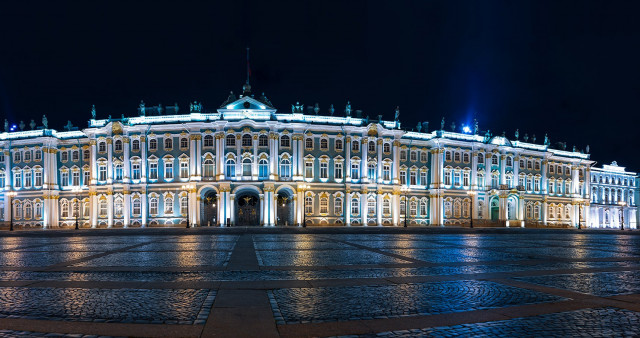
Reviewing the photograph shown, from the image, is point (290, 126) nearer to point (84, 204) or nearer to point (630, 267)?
point (84, 204)

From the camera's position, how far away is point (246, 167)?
5447 centimetres

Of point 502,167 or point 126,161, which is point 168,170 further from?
point 502,167

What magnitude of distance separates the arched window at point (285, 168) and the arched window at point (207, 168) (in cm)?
829

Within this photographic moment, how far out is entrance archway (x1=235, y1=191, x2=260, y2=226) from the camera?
55.2m

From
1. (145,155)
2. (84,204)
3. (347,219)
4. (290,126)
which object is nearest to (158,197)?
(145,155)

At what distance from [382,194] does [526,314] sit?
5089cm

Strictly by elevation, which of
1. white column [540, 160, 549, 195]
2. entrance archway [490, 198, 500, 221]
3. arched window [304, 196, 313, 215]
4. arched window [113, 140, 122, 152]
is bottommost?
entrance archway [490, 198, 500, 221]

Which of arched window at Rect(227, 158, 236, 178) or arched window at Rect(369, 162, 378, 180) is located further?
arched window at Rect(369, 162, 378, 180)

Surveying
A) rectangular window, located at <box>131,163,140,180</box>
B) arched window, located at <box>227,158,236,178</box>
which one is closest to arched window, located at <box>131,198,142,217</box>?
rectangular window, located at <box>131,163,140,180</box>

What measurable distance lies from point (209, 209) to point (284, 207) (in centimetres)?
900

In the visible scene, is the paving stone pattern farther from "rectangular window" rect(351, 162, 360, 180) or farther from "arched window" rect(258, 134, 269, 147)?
"rectangular window" rect(351, 162, 360, 180)

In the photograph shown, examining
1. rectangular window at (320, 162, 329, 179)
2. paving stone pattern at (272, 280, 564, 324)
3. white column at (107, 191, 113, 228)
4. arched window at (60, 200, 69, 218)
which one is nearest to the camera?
paving stone pattern at (272, 280, 564, 324)

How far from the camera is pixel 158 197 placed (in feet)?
181

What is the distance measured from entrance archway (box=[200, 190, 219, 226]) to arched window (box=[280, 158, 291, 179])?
8.31m
